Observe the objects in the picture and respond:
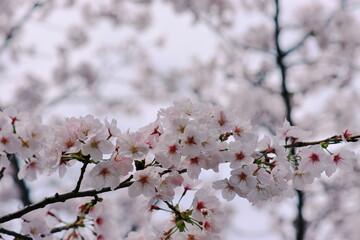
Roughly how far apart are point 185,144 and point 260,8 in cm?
742

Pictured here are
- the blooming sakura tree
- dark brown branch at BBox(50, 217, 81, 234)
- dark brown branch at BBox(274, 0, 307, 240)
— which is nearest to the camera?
the blooming sakura tree

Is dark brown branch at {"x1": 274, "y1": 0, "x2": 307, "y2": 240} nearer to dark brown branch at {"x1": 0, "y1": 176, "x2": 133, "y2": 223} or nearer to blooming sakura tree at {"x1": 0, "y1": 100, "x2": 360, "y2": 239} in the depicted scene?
blooming sakura tree at {"x1": 0, "y1": 100, "x2": 360, "y2": 239}

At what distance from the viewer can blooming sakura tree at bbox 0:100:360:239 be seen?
1.69 metres

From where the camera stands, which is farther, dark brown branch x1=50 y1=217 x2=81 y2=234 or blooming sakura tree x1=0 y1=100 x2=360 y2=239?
dark brown branch x1=50 y1=217 x2=81 y2=234

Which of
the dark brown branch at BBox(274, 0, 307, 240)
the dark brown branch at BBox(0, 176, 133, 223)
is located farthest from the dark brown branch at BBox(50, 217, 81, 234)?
the dark brown branch at BBox(274, 0, 307, 240)

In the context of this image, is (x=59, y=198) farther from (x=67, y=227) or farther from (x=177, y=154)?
(x=177, y=154)

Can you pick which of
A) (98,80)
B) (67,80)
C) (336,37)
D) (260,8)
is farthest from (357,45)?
(67,80)

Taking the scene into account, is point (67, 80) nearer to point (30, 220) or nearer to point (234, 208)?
point (234, 208)

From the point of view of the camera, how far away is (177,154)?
1.68 m

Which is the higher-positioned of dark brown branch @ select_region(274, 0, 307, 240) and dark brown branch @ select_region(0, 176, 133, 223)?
dark brown branch @ select_region(274, 0, 307, 240)

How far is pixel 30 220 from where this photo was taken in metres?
2.08

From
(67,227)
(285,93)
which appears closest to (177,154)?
(67,227)

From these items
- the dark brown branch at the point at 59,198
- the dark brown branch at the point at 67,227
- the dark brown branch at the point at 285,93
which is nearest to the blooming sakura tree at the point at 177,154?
the dark brown branch at the point at 59,198

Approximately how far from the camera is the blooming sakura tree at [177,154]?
1.69m
